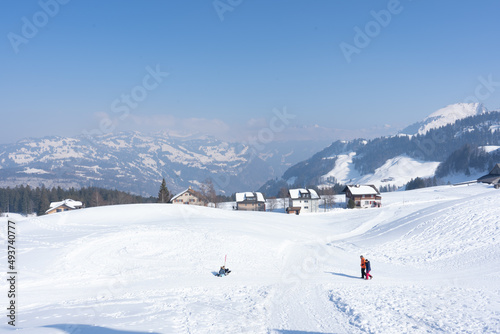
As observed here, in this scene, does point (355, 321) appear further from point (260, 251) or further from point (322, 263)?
point (260, 251)

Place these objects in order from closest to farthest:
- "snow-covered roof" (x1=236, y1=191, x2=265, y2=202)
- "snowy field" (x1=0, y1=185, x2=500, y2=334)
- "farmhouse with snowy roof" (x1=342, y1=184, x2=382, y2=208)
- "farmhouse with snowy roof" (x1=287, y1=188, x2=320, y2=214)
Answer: "snowy field" (x1=0, y1=185, x2=500, y2=334)
"farmhouse with snowy roof" (x1=342, y1=184, x2=382, y2=208)
"farmhouse with snowy roof" (x1=287, y1=188, x2=320, y2=214)
"snow-covered roof" (x1=236, y1=191, x2=265, y2=202)

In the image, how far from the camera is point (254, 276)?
23.6 m

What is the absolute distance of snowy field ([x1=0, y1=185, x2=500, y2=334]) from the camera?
48.2 feet

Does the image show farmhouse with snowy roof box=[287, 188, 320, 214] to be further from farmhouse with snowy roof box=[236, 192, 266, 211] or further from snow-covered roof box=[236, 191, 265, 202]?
snow-covered roof box=[236, 191, 265, 202]

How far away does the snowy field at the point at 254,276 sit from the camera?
14688mm

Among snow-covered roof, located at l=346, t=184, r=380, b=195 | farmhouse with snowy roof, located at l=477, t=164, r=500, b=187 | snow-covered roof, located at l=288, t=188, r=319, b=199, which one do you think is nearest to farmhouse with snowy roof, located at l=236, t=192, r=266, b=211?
snow-covered roof, located at l=288, t=188, r=319, b=199

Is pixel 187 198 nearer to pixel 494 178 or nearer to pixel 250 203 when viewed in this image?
pixel 250 203

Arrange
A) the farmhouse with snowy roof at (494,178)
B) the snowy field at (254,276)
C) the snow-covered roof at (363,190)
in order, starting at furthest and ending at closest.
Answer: the farmhouse with snowy roof at (494,178)
the snow-covered roof at (363,190)
the snowy field at (254,276)

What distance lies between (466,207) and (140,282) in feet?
131

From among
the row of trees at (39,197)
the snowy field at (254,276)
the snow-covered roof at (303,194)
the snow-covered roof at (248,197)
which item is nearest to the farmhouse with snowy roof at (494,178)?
the snow-covered roof at (303,194)

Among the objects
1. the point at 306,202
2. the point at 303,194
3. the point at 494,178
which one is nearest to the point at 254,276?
Answer: the point at 306,202

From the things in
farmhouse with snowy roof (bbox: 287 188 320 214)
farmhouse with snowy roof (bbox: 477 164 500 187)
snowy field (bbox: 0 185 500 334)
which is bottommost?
snowy field (bbox: 0 185 500 334)

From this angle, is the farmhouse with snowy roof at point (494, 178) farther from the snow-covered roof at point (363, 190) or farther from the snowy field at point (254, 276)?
the snowy field at point (254, 276)

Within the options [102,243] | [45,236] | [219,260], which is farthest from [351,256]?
[45,236]
